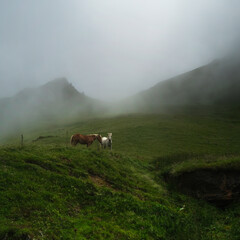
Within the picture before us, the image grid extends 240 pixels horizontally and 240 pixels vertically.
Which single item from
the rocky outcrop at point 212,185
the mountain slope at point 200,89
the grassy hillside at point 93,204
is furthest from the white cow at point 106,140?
the mountain slope at point 200,89

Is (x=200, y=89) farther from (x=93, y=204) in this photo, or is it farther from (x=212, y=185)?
(x=93, y=204)

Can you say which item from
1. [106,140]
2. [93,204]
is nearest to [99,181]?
[93,204]

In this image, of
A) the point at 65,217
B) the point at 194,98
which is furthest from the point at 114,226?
the point at 194,98

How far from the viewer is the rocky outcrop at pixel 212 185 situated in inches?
800

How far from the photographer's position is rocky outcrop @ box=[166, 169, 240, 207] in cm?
2031

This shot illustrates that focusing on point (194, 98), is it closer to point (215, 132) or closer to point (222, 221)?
point (215, 132)

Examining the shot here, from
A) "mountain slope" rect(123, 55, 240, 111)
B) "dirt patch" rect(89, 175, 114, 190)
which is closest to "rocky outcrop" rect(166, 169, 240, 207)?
"dirt patch" rect(89, 175, 114, 190)

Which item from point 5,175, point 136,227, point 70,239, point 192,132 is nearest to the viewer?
point 70,239

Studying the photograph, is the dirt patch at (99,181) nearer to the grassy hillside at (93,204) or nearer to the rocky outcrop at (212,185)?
the grassy hillside at (93,204)

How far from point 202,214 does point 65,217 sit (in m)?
10.6

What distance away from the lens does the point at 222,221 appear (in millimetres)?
17469

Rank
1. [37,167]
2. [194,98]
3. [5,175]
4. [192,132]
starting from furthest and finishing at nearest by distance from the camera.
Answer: [194,98], [192,132], [37,167], [5,175]

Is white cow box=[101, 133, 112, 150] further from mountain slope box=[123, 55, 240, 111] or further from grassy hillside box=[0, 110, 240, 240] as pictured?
mountain slope box=[123, 55, 240, 111]

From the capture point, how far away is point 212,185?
2116cm
